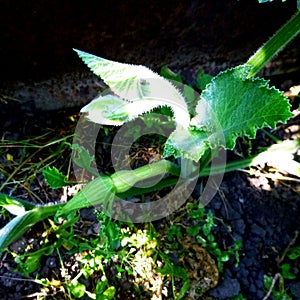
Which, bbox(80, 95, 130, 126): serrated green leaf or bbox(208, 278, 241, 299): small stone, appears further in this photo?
bbox(208, 278, 241, 299): small stone

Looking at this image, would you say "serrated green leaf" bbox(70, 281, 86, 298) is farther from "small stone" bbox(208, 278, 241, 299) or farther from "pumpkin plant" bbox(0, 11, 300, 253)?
"small stone" bbox(208, 278, 241, 299)

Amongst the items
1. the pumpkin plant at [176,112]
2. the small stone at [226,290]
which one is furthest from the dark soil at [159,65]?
the pumpkin plant at [176,112]

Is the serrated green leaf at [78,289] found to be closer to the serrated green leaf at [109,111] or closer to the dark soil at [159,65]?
the dark soil at [159,65]

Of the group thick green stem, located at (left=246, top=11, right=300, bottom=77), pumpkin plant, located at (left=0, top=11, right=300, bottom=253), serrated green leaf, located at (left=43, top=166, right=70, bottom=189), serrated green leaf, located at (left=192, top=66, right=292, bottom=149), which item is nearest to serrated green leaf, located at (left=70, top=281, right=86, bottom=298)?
pumpkin plant, located at (left=0, top=11, right=300, bottom=253)

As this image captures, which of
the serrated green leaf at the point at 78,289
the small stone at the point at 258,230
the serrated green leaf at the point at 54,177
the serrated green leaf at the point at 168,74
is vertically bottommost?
the serrated green leaf at the point at 78,289

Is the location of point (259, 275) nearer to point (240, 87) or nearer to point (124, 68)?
point (240, 87)
